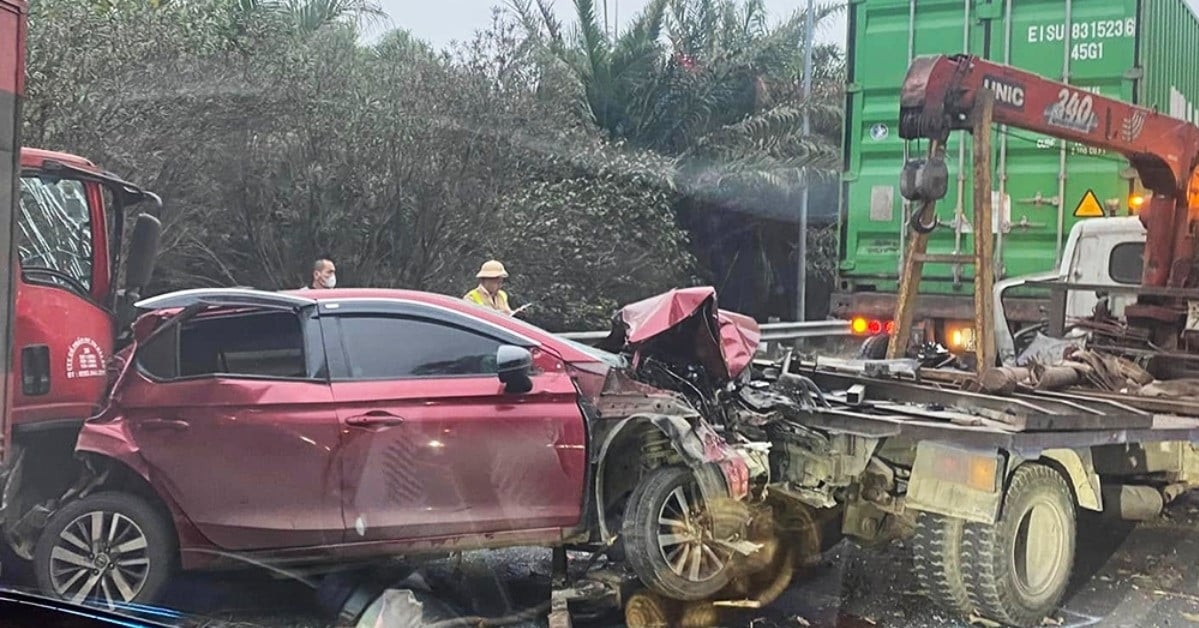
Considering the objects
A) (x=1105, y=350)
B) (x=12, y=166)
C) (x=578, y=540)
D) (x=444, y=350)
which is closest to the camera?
(x=12, y=166)

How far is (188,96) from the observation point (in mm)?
3100

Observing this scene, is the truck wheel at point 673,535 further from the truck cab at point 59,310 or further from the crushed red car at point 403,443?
the truck cab at point 59,310

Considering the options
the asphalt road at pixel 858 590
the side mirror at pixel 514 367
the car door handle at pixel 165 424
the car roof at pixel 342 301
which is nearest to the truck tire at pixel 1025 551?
the asphalt road at pixel 858 590

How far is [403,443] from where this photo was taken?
3.28m

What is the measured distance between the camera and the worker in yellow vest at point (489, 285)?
3.36 meters

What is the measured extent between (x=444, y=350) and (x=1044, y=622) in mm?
2507

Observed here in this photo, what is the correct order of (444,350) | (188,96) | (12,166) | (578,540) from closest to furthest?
(12,166) < (188,96) < (444,350) < (578,540)

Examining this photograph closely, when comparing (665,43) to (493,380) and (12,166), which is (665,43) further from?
(12,166)

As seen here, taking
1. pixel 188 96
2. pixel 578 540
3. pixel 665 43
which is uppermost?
pixel 665 43

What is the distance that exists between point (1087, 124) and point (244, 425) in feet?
12.7

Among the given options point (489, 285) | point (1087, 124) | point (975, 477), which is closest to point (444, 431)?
point (489, 285)

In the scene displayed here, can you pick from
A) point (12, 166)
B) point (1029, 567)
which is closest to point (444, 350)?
point (12, 166)

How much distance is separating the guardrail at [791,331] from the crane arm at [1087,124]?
0.62 meters

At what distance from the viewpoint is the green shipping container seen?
4.80 metres
